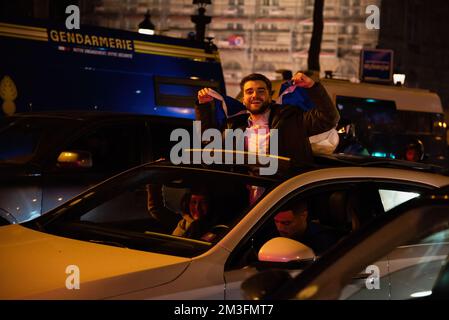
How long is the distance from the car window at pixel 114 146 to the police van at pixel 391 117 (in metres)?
8.02

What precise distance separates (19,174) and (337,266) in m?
4.50

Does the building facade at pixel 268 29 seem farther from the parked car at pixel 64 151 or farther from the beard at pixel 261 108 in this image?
the beard at pixel 261 108

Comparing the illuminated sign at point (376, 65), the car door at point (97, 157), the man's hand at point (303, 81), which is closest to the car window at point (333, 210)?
the man's hand at point (303, 81)

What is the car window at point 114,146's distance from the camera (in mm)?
7559

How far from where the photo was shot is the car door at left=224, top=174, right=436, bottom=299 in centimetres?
415

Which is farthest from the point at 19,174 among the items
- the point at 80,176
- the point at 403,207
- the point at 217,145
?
the point at 403,207

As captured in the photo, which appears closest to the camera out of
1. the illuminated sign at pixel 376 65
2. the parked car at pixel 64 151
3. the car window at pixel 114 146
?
the parked car at pixel 64 151

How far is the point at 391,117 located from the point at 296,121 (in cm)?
1175

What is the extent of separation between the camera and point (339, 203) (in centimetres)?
457

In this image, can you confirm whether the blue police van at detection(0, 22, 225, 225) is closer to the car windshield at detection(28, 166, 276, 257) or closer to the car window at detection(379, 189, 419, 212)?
the car windshield at detection(28, 166, 276, 257)

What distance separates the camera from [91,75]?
12.3 metres

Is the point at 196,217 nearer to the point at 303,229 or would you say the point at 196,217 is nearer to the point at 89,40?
the point at 303,229

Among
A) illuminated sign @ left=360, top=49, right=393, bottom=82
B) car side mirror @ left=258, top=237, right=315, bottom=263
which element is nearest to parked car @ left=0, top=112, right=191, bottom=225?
car side mirror @ left=258, top=237, right=315, bottom=263
